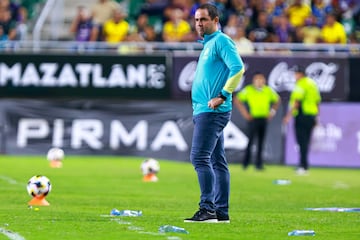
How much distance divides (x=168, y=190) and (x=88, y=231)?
707cm

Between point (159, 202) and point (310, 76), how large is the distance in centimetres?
1345

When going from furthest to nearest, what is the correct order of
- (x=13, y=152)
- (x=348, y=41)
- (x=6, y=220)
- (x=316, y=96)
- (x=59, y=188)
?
1. (x=348, y=41)
2. (x=13, y=152)
3. (x=316, y=96)
4. (x=59, y=188)
5. (x=6, y=220)

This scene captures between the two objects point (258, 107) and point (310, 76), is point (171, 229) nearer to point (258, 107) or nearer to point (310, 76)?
A: point (258, 107)

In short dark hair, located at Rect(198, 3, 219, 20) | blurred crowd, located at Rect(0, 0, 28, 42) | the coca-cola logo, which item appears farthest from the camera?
blurred crowd, located at Rect(0, 0, 28, 42)

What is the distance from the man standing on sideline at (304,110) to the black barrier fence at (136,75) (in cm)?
291

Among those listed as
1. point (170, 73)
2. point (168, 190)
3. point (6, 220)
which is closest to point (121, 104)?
point (170, 73)

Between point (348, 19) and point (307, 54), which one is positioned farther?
point (348, 19)

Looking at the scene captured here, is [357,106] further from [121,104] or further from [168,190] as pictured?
[168,190]

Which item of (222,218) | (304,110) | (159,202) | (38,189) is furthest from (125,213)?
(304,110)

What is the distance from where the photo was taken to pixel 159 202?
1456 centimetres

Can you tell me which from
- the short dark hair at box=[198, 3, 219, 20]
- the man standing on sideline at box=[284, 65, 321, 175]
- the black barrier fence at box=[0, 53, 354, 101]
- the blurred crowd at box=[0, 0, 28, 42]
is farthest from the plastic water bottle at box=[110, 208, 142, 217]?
the blurred crowd at box=[0, 0, 28, 42]

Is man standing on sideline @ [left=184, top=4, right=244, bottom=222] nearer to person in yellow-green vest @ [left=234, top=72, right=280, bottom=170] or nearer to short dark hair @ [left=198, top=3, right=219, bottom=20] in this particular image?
short dark hair @ [left=198, top=3, right=219, bottom=20]

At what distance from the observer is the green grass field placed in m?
10.3

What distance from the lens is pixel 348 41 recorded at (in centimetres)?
2877
